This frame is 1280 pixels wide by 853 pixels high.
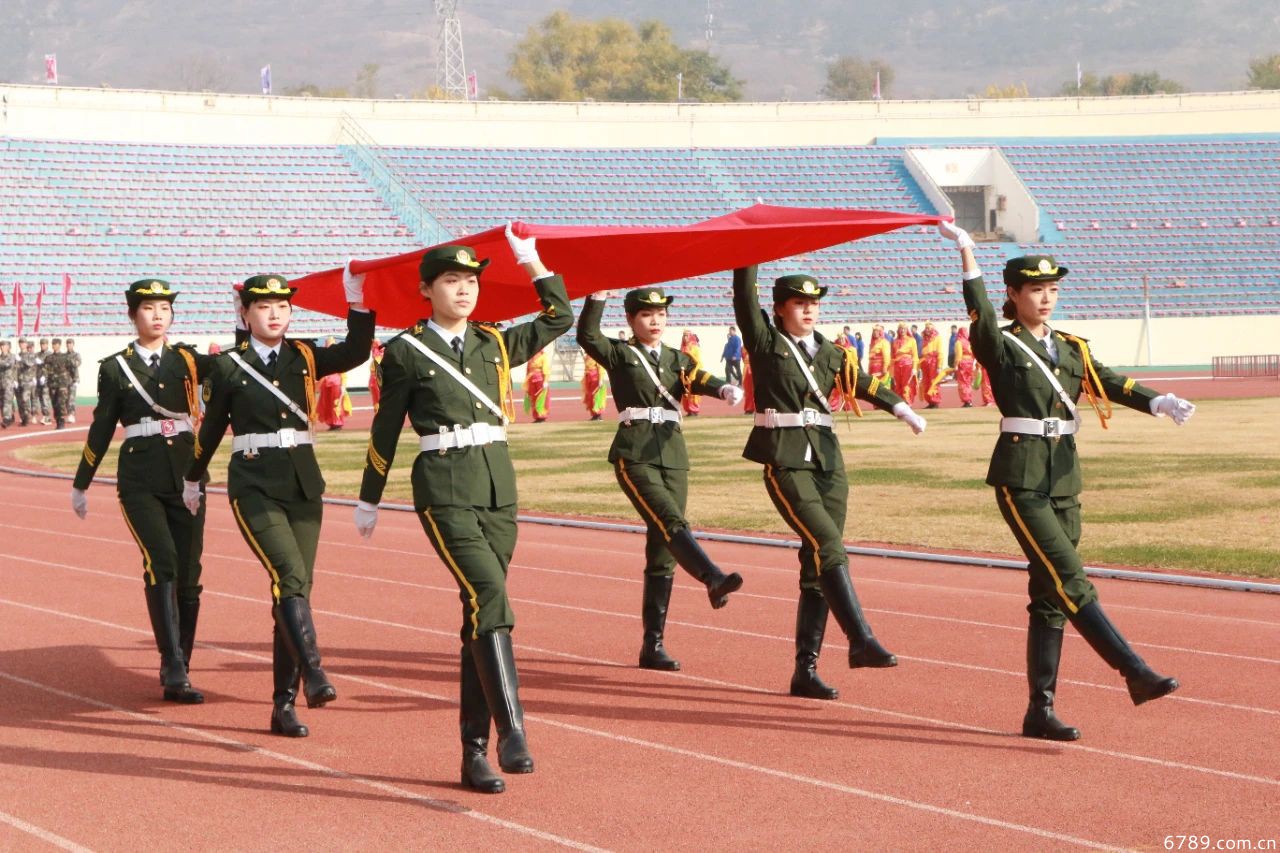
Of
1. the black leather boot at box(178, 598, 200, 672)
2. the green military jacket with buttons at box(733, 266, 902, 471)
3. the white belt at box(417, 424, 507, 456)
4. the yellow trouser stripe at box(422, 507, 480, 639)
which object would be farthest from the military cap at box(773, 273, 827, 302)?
the black leather boot at box(178, 598, 200, 672)

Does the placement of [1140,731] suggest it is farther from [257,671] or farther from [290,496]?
[257,671]

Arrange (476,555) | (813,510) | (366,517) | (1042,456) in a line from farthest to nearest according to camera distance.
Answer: (813,510) → (1042,456) → (366,517) → (476,555)

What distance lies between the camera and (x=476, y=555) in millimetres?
6418

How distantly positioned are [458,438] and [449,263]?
0.68 m

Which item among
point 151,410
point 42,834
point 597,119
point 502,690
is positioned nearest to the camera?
point 42,834

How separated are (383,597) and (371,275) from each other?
3979mm

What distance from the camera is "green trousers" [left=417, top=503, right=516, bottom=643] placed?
6359mm

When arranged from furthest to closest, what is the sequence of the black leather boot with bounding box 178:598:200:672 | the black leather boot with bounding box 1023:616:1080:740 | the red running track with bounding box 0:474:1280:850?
the black leather boot with bounding box 178:598:200:672
the black leather boot with bounding box 1023:616:1080:740
the red running track with bounding box 0:474:1280:850

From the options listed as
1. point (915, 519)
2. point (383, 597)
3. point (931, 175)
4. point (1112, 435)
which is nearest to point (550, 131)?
point (931, 175)

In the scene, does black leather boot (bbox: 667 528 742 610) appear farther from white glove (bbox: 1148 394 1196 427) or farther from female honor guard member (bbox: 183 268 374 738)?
white glove (bbox: 1148 394 1196 427)

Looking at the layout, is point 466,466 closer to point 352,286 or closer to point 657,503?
point 352,286

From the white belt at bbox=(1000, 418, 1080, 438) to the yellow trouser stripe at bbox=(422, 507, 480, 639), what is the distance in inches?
95.3

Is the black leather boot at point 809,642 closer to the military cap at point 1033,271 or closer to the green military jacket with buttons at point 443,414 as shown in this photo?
the military cap at point 1033,271

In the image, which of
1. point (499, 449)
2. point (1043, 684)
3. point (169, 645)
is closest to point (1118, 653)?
point (1043, 684)
